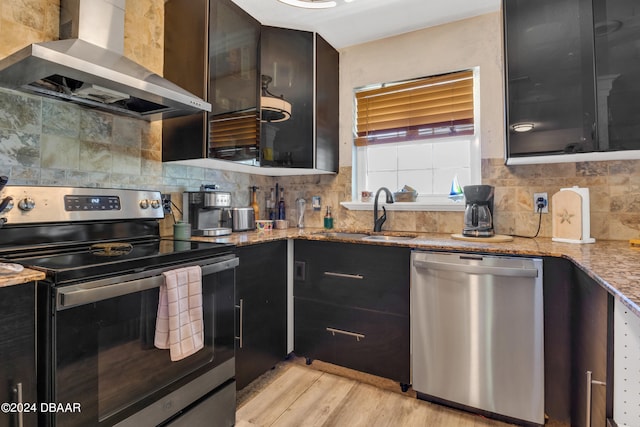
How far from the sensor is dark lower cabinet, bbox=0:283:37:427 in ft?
2.87

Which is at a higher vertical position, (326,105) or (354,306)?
(326,105)

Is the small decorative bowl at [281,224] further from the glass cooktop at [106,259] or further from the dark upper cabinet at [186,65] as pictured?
the glass cooktop at [106,259]

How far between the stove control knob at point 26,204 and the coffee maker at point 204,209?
81 cm

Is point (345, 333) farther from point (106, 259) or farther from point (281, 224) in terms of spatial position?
point (106, 259)

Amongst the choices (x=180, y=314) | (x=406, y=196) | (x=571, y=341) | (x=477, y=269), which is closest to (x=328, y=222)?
(x=406, y=196)

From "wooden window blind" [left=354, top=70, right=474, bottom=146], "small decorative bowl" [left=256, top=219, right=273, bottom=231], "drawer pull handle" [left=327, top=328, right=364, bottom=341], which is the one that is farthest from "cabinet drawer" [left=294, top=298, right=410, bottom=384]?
"wooden window blind" [left=354, top=70, right=474, bottom=146]

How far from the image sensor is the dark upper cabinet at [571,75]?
1592 millimetres

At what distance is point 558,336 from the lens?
59.2 inches

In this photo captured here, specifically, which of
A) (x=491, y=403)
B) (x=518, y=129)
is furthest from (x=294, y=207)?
(x=491, y=403)

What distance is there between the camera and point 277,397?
184cm

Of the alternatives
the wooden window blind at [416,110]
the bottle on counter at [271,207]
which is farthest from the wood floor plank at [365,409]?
the wooden window blind at [416,110]

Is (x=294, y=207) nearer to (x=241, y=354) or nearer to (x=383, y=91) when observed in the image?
(x=383, y=91)

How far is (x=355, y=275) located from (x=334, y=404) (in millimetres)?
715

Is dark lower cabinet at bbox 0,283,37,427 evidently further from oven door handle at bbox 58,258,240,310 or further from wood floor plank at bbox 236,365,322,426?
wood floor plank at bbox 236,365,322,426
